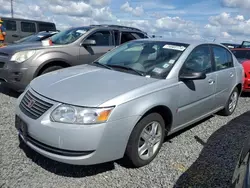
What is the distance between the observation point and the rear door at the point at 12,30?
48.6ft

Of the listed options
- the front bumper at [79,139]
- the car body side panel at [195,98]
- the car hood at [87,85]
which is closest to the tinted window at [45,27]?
the car hood at [87,85]

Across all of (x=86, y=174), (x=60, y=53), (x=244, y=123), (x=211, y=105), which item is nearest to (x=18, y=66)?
(x=60, y=53)

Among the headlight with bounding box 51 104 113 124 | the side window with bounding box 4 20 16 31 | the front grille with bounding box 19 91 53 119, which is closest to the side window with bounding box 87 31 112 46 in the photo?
the front grille with bounding box 19 91 53 119

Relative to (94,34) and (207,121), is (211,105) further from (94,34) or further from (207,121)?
(94,34)

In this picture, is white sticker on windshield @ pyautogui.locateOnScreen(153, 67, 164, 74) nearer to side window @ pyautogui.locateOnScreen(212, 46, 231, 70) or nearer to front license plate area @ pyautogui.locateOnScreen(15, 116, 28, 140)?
side window @ pyautogui.locateOnScreen(212, 46, 231, 70)

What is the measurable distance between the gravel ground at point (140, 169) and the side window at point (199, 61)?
1.11 m

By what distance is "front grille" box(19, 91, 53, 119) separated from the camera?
2755 mm

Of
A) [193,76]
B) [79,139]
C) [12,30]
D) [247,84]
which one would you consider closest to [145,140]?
[79,139]

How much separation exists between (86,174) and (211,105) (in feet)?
8.18

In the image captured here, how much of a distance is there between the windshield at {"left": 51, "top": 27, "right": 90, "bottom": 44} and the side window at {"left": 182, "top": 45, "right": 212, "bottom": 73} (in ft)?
10.6

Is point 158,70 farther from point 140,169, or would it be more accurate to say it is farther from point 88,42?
point 88,42

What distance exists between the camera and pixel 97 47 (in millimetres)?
6590

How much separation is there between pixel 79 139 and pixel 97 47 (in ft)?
14.3

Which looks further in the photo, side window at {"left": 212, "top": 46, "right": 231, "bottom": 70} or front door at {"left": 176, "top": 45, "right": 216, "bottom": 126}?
side window at {"left": 212, "top": 46, "right": 231, "bottom": 70}
